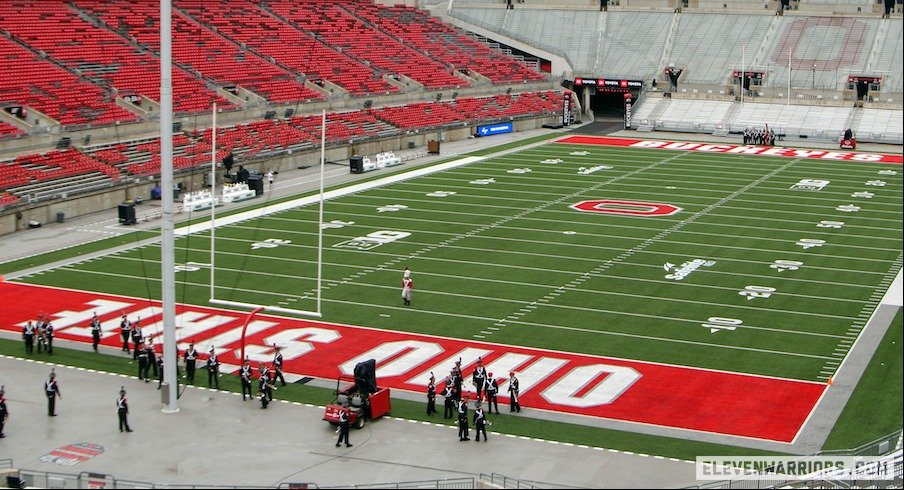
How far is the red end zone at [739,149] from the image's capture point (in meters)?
50.1

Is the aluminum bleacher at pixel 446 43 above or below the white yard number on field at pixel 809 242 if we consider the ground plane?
above

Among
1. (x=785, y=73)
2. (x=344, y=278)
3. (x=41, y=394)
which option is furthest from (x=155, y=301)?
(x=785, y=73)

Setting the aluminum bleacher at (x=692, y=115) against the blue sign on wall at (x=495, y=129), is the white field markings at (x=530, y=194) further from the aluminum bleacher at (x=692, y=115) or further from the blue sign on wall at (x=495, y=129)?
the aluminum bleacher at (x=692, y=115)

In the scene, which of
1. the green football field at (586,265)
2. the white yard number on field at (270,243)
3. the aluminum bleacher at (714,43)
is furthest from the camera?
the aluminum bleacher at (714,43)

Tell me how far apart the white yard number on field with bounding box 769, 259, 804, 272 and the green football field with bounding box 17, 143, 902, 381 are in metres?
0.05

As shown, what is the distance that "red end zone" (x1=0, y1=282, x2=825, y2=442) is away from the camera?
19844mm

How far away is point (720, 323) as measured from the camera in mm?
25172

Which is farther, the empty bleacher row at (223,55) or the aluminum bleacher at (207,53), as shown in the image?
the aluminum bleacher at (207,53)

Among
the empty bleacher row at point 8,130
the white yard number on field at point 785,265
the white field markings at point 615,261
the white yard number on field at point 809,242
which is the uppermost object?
the empty bleacher row at point 8,130

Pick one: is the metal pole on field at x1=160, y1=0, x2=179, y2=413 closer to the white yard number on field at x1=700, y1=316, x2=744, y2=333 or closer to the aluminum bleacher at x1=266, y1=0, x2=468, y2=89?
the white yard number on field at x1=700, y1=316, x2=744, y2=333

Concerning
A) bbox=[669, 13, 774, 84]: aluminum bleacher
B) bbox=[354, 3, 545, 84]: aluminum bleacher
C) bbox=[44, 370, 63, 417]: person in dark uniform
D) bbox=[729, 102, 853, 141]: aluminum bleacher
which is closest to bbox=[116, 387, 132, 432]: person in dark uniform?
bbox=[44, 370, 63, 417]: person in dark uniform

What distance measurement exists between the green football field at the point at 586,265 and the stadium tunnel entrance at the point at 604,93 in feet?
69.7

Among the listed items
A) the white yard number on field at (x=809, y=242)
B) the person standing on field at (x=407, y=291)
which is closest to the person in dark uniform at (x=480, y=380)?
the person standing on field at (x=407, y=291)

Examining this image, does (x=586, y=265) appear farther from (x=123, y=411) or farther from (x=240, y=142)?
(x=240, y=142)
